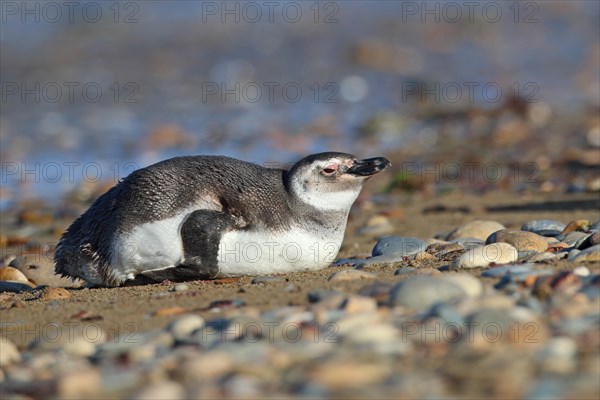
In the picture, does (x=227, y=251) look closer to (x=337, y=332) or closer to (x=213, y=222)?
(x=213, y=222)

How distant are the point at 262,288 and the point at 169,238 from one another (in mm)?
838

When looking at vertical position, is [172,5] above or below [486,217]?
above

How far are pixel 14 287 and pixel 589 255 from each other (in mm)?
3743

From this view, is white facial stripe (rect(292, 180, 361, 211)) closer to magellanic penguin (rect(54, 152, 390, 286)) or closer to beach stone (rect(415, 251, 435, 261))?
magellanic penguin (rect(54, 152, 390, 286))

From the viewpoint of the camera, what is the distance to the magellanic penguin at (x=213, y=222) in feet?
20.7

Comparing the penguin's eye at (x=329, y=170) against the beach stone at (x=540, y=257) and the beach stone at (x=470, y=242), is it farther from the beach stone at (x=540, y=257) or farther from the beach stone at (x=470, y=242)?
the beach stone at (x=540, y=257)

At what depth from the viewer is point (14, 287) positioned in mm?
7105

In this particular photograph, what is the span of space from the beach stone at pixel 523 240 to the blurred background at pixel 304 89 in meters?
3.82

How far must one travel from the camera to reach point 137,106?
1847 cm

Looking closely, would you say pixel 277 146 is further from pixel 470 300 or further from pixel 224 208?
pixel 470 300

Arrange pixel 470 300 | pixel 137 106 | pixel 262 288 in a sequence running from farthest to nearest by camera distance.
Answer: pixel 137 106, pixel 262 288, pixel 470 300

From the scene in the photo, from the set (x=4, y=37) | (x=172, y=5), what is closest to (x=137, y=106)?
(x=4, y=37)

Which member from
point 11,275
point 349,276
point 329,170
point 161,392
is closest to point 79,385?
point 161,392

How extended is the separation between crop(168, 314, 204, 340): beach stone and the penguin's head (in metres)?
1.91
